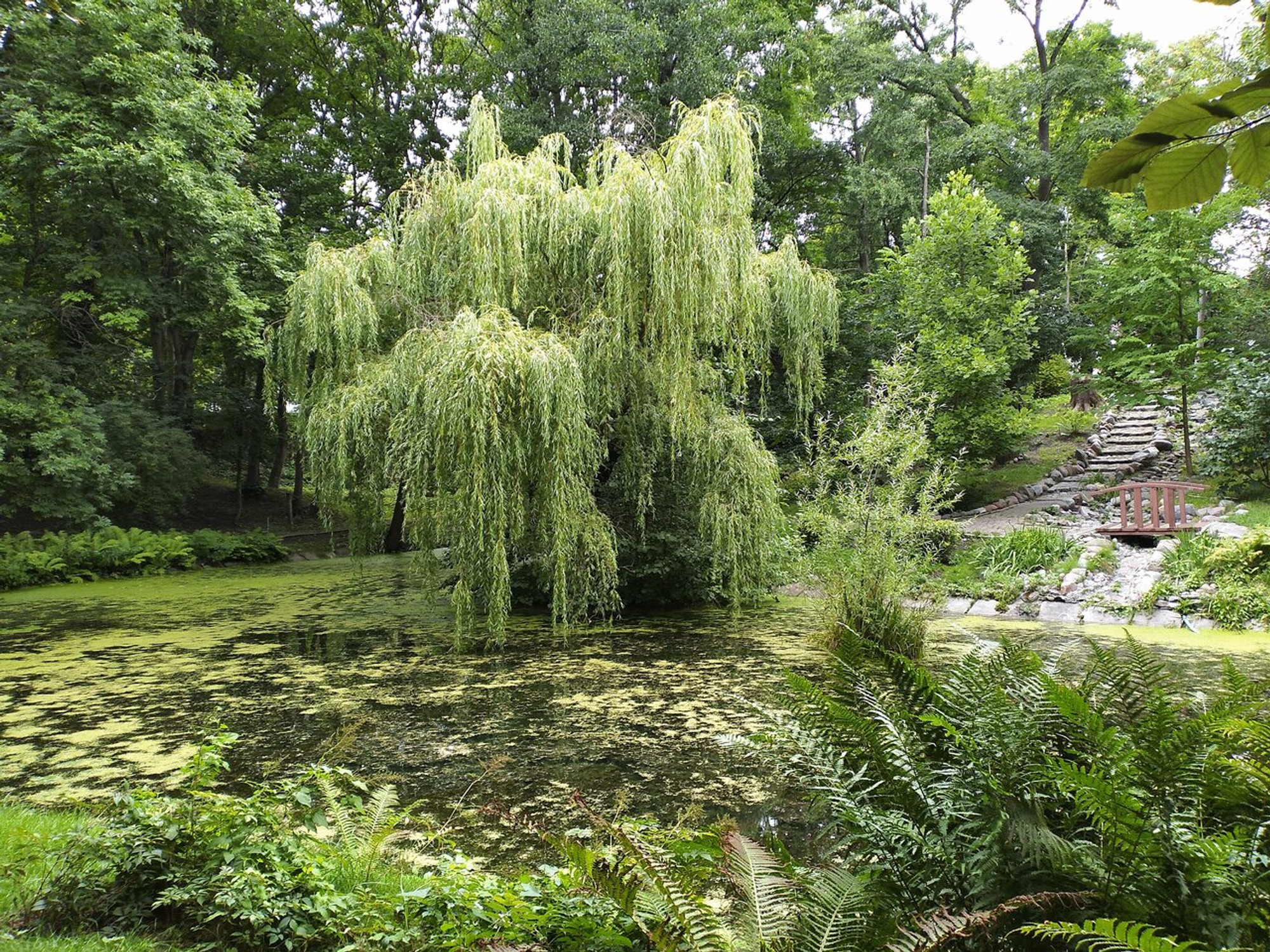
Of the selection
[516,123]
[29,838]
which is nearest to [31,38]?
[516,123]

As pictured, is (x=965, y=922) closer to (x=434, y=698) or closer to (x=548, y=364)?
(x=434, y=698)

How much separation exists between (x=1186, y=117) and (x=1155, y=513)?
10.5 meters

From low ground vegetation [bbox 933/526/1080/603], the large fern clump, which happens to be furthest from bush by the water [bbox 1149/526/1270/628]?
the large fern clump

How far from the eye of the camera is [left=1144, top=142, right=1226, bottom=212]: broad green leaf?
0.75m

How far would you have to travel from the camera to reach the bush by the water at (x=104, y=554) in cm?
1080

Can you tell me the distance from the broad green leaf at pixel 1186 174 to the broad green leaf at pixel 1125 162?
0.8 inches

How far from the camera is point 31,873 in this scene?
7.79 feet

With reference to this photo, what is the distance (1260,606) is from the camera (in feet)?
22.7

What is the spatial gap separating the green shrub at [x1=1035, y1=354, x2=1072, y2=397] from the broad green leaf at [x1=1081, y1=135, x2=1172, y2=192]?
17.3 metres

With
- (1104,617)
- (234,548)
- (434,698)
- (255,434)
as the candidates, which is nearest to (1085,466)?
(1104,617)

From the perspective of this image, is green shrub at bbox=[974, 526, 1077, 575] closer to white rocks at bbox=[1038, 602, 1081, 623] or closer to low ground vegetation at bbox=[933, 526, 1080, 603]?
low ground vegetation at bbox=[933, 526, 1080, 603]

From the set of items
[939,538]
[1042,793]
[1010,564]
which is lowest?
[1010,564]

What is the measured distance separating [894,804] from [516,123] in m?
15.0

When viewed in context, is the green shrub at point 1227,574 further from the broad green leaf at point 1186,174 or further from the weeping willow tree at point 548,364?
the broad green leaf at point 1186,174
